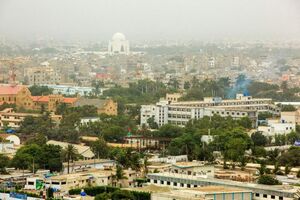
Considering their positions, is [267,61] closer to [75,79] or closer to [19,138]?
[75,79]

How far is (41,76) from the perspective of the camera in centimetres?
3506

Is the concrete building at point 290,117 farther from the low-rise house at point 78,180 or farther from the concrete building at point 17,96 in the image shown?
the low-rise house at point 78,180

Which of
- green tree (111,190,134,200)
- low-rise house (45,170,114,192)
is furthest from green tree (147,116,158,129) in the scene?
green tree (111,190,134,200)

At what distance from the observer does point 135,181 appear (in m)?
14.1

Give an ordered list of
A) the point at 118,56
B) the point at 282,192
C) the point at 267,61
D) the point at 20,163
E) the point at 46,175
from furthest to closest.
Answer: the point at 118,56, the point at 267,61, the point at 20,163, the point at 46,175, the point at 282,192

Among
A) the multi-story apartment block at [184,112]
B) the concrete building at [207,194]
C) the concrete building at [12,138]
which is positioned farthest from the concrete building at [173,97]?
the concrete building at [207,194]

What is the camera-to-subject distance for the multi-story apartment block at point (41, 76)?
34.7 m

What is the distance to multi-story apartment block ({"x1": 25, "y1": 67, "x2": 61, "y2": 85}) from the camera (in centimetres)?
3469

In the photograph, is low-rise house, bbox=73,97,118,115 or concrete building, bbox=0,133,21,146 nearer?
concrete building, bbox=0,133,21,146

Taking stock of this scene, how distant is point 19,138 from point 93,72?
2368 centimetres

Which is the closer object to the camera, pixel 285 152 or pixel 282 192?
pixel 282 192

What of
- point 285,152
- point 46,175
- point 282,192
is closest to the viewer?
point 282,192

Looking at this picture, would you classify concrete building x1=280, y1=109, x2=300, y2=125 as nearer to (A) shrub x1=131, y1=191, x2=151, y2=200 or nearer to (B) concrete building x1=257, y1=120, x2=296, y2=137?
(B) concrete building x1=257, y1=120, x2=296, y2=137

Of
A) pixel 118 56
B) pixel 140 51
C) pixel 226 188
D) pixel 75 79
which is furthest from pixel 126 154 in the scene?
pixel 140 51
